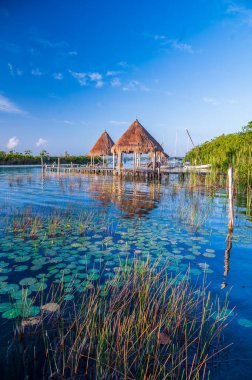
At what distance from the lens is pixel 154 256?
446 centimetres

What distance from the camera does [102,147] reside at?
29.0 meters

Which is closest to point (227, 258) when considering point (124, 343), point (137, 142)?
point (124, 343)

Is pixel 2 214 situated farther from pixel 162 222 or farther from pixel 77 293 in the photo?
pixel 77 293

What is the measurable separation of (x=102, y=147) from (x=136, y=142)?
7.51 m

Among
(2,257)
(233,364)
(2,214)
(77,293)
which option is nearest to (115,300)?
(77,293)

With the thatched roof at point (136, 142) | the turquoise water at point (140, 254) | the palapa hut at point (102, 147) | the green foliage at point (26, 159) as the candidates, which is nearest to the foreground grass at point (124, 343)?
the turquoise water at point (140, 254)

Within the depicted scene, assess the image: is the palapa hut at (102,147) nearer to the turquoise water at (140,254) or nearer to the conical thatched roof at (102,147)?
the conical thatched roof at (102,147)

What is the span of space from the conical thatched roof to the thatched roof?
538 centimetres

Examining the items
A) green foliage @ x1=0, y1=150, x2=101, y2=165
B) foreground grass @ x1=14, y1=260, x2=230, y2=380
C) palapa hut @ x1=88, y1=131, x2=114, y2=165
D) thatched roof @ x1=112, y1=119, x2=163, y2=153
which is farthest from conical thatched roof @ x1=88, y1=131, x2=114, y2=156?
foreground grass @ x1=14, y1=260, x2=230, y2=380

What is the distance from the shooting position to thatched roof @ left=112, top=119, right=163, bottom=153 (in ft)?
73.6

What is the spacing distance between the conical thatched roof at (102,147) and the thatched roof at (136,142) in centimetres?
538

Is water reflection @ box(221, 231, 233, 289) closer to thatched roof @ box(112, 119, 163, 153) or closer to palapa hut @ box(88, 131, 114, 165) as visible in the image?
thatched roof @ box(112, 119, 163, 153)

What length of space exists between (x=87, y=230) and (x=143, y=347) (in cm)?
411

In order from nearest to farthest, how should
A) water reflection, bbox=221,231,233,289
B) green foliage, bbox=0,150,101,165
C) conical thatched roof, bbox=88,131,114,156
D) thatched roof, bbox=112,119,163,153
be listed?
water reflection, bbox=221,231,233,289 → thatched roof, bbox=112,119,163,153 → conical thatched roof, bbox=88,131,114,156 → green foliage, bbox=0,150,101,165
